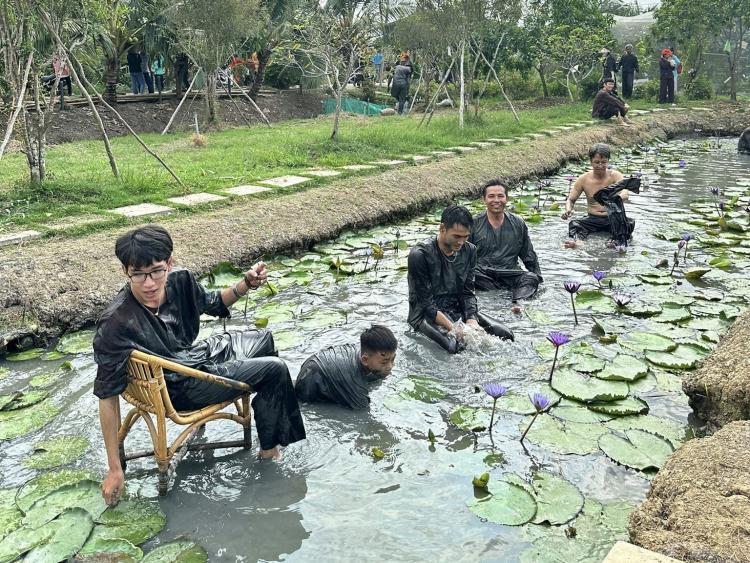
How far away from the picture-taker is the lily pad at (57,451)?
12.0 ft

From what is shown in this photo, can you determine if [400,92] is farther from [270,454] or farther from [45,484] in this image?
[45,484]

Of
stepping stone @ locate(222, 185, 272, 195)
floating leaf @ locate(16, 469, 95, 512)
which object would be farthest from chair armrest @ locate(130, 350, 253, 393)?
stepping stone @ locate(222, 185, 272, 195)

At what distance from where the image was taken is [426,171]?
1035 centimetres

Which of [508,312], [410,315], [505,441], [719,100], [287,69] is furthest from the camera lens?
[287,69]

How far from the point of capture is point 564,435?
3.87 meters

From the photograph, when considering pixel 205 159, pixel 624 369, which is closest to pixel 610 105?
pixel 205 159

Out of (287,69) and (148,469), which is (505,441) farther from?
(287,69)

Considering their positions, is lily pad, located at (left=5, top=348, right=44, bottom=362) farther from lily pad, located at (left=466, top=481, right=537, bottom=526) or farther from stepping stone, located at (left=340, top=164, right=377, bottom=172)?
stepping stone, located at (left=340, top=164, right=377, bottom=172)

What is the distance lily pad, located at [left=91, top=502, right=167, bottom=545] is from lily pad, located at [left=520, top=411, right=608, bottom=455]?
2085mm

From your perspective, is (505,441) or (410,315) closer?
(505,441)

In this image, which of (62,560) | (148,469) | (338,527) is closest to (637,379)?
(338,527)

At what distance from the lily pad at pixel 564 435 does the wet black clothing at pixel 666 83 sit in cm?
1866

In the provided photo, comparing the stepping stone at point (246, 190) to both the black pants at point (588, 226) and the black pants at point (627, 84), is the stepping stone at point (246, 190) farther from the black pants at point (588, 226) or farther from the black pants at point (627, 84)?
the black pants at point (627, 84)

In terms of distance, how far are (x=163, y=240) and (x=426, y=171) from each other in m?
7.60
